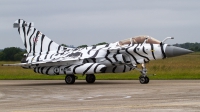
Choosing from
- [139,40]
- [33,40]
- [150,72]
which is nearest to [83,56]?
[139,40]

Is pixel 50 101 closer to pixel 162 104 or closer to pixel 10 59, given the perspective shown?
pixel 162 104

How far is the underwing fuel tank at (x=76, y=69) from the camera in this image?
25.8 meters

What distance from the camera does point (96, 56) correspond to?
88.0 ft

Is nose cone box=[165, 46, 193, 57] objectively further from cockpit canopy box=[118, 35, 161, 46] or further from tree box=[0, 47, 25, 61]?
tree box=[0, 47, 25, 61]

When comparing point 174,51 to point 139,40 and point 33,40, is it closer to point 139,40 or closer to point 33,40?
point 139,40

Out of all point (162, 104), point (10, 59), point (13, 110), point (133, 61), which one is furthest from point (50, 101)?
point (10, 59)

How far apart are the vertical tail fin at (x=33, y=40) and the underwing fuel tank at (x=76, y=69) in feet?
5.66

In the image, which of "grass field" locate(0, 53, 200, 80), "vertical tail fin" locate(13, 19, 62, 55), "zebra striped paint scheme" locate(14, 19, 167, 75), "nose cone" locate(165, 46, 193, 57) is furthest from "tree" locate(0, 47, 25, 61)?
"nose cone" locate(165, 46, 193, 57)

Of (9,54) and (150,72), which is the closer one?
(150,72)

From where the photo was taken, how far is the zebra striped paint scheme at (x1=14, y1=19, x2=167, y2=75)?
2569cm

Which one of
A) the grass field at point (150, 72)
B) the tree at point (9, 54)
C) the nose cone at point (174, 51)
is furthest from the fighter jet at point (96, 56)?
the tree at point (9, 54)

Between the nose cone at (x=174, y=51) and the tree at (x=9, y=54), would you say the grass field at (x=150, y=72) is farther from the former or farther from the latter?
the tree at (x=9, y=54)

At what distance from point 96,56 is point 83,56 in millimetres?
757

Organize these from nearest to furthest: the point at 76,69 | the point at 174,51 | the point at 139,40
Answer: the point at 174,51 < the point at 139,40 < the point at 76,69
